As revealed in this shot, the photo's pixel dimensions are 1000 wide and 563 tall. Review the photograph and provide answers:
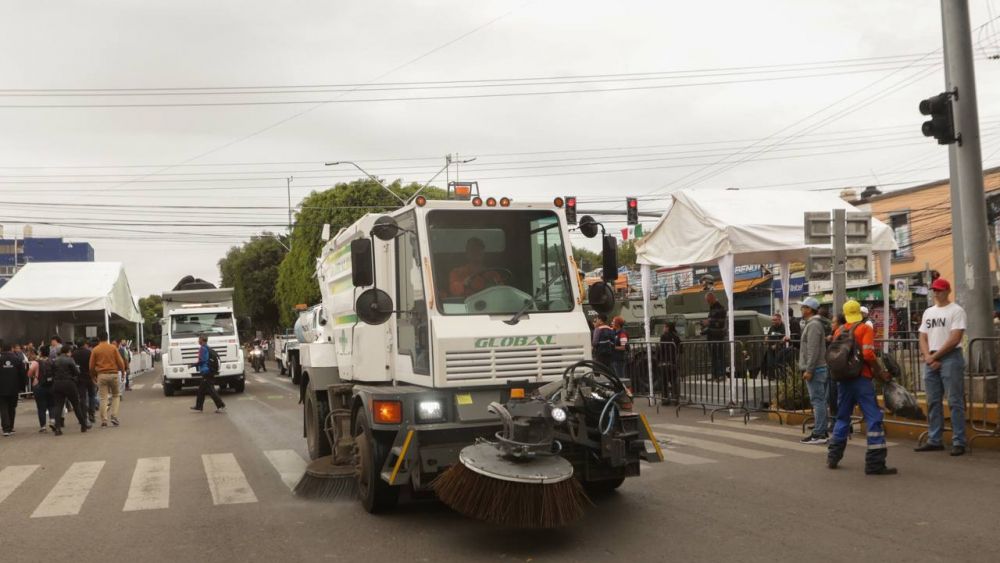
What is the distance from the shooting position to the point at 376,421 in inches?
288

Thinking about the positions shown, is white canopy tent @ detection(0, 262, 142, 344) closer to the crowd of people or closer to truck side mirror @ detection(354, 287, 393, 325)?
the crowd of people

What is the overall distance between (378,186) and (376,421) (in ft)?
145

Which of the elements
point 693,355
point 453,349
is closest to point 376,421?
point 453,349

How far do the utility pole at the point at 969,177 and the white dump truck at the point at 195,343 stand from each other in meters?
19.7

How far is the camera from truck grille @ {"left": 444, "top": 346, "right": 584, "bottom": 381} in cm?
732

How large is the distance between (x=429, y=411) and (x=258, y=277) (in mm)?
69395

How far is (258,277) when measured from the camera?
7375cm

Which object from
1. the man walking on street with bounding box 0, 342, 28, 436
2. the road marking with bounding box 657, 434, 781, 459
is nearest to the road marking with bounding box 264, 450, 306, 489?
the road marking with bounding box 657, 434, 781, 459

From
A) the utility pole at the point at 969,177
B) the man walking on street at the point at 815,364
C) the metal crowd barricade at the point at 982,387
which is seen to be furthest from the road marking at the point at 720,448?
the utility pole at the point at 969,177

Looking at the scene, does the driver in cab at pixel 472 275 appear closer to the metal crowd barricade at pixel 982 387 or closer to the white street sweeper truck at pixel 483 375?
the white street sweeper truck at pixel 483 375

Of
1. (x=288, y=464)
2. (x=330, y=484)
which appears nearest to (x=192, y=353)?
(x=288, y=464)

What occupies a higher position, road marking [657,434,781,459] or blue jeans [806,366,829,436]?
blue jeans [806,366,829,436]

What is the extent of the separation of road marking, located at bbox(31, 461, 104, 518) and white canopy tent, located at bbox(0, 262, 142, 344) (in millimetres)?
16618

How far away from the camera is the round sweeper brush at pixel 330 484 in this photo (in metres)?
8.94
